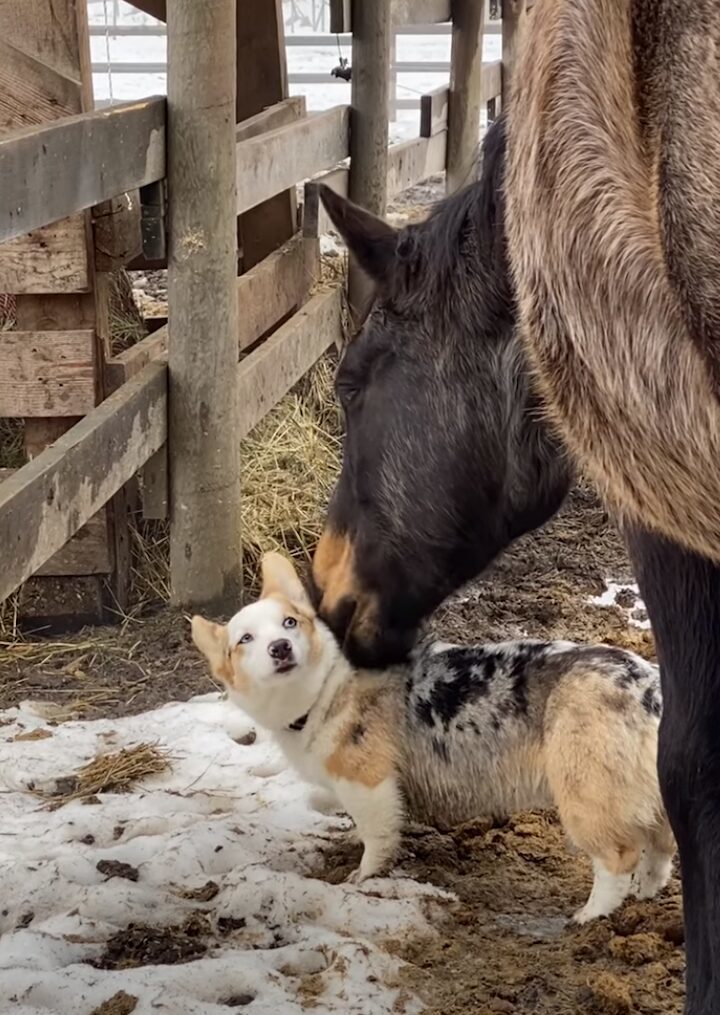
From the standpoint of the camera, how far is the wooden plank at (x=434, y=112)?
8.02 meters

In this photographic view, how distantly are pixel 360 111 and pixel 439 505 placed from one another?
3905 millimetres

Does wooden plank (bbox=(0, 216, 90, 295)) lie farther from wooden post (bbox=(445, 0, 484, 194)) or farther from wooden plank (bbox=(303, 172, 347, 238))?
wooden post (bbox=(445, 0, 484, 194))

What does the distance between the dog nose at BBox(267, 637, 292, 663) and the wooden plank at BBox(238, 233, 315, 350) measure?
2544 mm

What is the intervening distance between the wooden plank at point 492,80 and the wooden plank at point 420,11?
977mm

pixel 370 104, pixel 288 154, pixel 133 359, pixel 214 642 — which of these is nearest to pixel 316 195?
pixel 288 154

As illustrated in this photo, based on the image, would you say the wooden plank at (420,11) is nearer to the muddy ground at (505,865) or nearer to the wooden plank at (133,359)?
the wooden plank at (133,359)

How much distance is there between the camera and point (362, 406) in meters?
3.21

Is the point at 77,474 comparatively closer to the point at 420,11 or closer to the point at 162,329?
the point at 162,329

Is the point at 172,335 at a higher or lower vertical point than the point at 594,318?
lower

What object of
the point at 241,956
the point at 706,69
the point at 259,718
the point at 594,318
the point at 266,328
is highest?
the point at 706,69

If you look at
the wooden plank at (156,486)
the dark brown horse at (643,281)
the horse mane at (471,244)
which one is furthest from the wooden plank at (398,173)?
the dark brown horse at (643,281)

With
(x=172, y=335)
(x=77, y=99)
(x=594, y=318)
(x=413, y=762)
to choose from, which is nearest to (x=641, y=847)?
(x=413, y=762)

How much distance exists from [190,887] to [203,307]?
2.08 metres

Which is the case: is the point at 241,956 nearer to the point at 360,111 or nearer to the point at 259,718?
the point at 259,718
